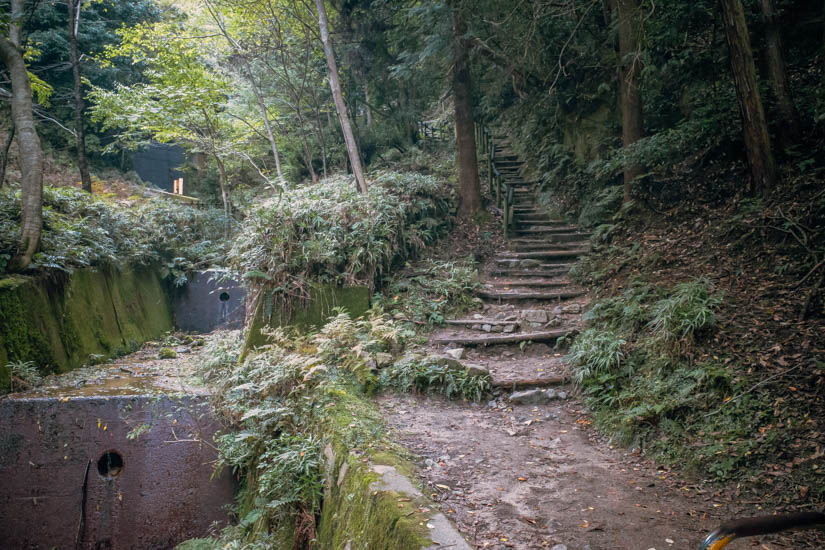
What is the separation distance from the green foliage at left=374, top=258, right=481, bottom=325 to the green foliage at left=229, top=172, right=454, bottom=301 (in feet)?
1.43

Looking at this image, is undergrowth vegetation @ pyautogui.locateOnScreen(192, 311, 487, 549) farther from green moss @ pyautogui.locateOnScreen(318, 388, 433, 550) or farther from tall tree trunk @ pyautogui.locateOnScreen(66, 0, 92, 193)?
tall tree trunk @ pyautogui.locateOnScreen(66, 0, 92, 193)

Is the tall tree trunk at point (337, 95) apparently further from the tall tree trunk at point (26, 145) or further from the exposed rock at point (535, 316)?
the tall tree trunk at point (26, 145)

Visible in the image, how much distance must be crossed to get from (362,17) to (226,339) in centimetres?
1095

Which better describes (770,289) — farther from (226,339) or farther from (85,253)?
(85,253)

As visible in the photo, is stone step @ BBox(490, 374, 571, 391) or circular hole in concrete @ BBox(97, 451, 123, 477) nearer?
stone step @ BBox(490, 374, 571, 391)

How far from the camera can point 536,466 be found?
3.84 m

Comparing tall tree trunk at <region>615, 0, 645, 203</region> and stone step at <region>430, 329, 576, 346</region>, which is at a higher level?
tall tree trunk at <region>615, 0, 645, 203</region>

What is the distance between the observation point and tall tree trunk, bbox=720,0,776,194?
536cm

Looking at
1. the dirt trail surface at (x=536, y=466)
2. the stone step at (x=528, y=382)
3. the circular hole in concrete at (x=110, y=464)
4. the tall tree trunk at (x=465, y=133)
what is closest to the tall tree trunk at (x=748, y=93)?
the dirt trail surface at (x=536, y=466)

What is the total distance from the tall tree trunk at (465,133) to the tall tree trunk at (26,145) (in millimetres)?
7991

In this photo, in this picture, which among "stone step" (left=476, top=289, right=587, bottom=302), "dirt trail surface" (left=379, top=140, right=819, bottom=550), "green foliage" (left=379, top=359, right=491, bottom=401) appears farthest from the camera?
"stone step" (left=476, top=289, right=587, bottom=302)

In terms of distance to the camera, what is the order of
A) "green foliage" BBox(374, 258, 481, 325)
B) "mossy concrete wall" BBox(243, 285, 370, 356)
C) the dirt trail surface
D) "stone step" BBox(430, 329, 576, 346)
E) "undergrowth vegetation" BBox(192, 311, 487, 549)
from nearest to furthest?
the dirt trail surface < "undergrowth vegetation" BBox(192, 311, 487, 549) < "stone step" BBox(430, 329, 576, 346) < "mossy concrete wall" BBox(243, 285, 370, 356) < "green foliage" BBox(374, 258, 481, 325)

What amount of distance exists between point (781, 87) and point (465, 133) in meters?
6.25

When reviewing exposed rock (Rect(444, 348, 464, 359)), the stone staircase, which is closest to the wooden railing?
the stone staircase
